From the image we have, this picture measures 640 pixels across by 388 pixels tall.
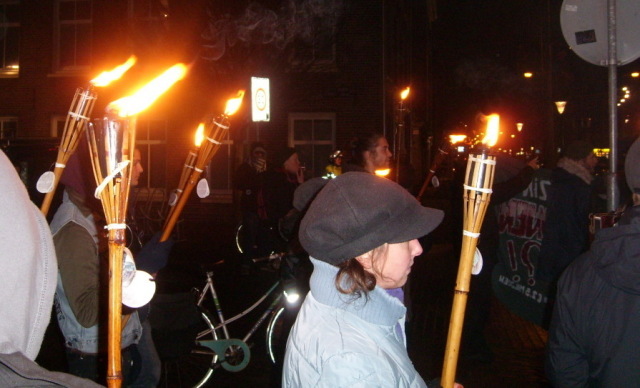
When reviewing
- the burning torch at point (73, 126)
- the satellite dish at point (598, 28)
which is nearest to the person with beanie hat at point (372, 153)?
the satellite dish at point (598, 28)

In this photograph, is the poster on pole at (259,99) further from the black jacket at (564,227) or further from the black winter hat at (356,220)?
the black winter hat at (356,220)

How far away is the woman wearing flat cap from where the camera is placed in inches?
68.3

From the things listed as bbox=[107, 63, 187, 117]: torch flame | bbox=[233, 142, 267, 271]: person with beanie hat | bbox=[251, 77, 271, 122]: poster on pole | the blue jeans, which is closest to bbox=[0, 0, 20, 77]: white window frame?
bbox=[251, 77, 271, 122]: poster on pole

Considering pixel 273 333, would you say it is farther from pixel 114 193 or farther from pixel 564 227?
pixel 114 193

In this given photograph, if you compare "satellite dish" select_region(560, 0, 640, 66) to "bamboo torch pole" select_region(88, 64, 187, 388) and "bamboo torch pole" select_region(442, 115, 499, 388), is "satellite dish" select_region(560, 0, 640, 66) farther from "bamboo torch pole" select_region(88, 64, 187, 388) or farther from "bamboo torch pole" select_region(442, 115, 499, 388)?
"bamboo torch pole" select_region(88, 64, 187, 388)

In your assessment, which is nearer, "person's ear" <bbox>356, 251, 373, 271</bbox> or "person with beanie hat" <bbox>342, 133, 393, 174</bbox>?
"person's ear" <bbox>356, 251, 373, 271</bbox>

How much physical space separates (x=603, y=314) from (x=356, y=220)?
1.14 meters

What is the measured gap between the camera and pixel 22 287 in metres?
1.09

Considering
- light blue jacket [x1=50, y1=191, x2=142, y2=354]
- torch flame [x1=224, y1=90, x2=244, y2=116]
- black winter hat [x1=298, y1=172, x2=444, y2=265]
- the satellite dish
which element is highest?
the satellite dish

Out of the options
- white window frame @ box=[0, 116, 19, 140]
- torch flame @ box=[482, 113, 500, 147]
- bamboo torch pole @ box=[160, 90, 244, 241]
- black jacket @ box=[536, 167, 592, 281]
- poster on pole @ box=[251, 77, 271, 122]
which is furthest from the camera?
white window frame @ box=[0, 116, 19, 140]

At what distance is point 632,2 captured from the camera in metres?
3.69

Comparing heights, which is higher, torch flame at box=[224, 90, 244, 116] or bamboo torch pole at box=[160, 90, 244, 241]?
torch flame at box=[224, 90, 244, 116]

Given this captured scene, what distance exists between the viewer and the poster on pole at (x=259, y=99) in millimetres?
10773

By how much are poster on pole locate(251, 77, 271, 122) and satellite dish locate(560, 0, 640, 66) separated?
7.34 m
